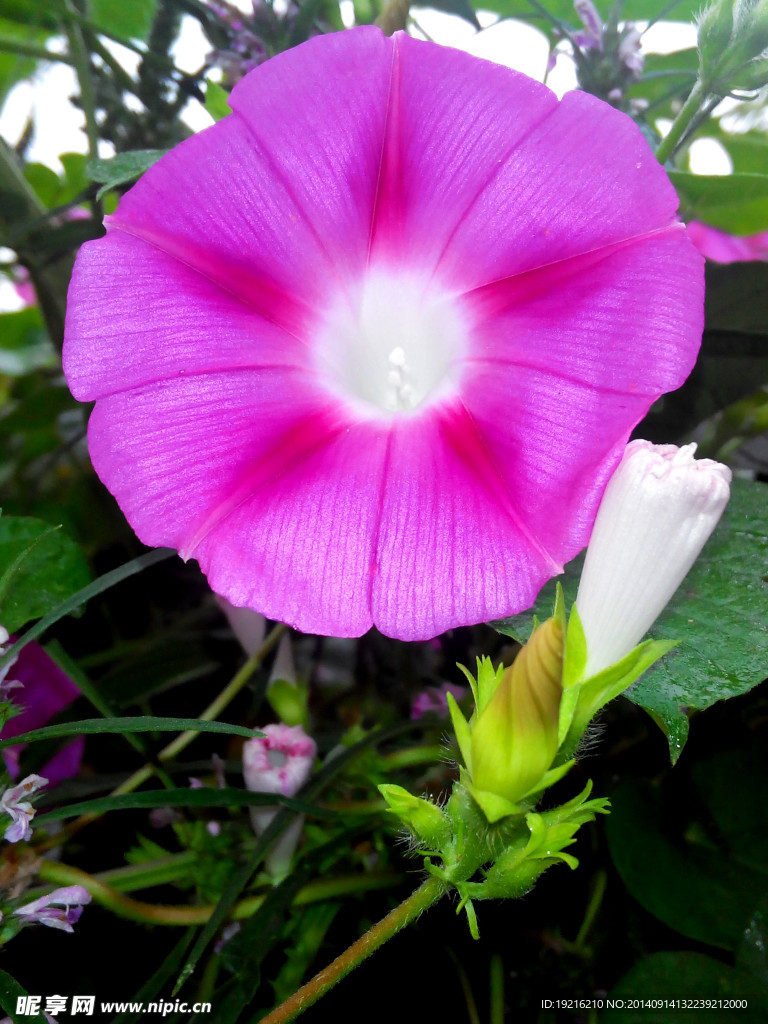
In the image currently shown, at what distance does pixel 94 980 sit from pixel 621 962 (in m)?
0.34

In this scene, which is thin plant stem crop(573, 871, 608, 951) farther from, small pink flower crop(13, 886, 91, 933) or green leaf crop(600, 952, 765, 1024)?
small pink flower crop(13, 886, 91, 933)

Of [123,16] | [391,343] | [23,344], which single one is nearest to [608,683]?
[391,343]

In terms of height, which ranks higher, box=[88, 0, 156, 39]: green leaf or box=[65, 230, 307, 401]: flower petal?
box=[88, 0, 156, 39]: green leaf

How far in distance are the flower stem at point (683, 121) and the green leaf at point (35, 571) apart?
399mm

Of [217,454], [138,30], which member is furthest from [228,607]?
[138,30]

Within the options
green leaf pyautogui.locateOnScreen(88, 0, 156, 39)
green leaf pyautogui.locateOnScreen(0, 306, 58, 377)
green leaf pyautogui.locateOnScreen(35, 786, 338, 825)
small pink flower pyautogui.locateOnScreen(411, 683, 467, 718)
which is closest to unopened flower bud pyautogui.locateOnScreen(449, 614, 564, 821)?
green leaf pyautogui.locateOnScreen(35, 786, 338, 825)

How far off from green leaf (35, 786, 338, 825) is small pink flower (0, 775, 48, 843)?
0.02 metres

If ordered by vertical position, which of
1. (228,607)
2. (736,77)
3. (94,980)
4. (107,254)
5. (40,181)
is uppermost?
(736,77)

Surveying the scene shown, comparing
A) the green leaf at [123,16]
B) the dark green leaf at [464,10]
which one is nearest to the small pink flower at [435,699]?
the dark green leaf at [464,10]

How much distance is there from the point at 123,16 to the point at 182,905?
747mm

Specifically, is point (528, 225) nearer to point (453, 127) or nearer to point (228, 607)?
point (453, 127)

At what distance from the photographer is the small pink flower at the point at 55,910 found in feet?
1.24

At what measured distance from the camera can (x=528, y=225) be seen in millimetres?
377

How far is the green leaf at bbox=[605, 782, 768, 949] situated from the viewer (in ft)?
1.70
